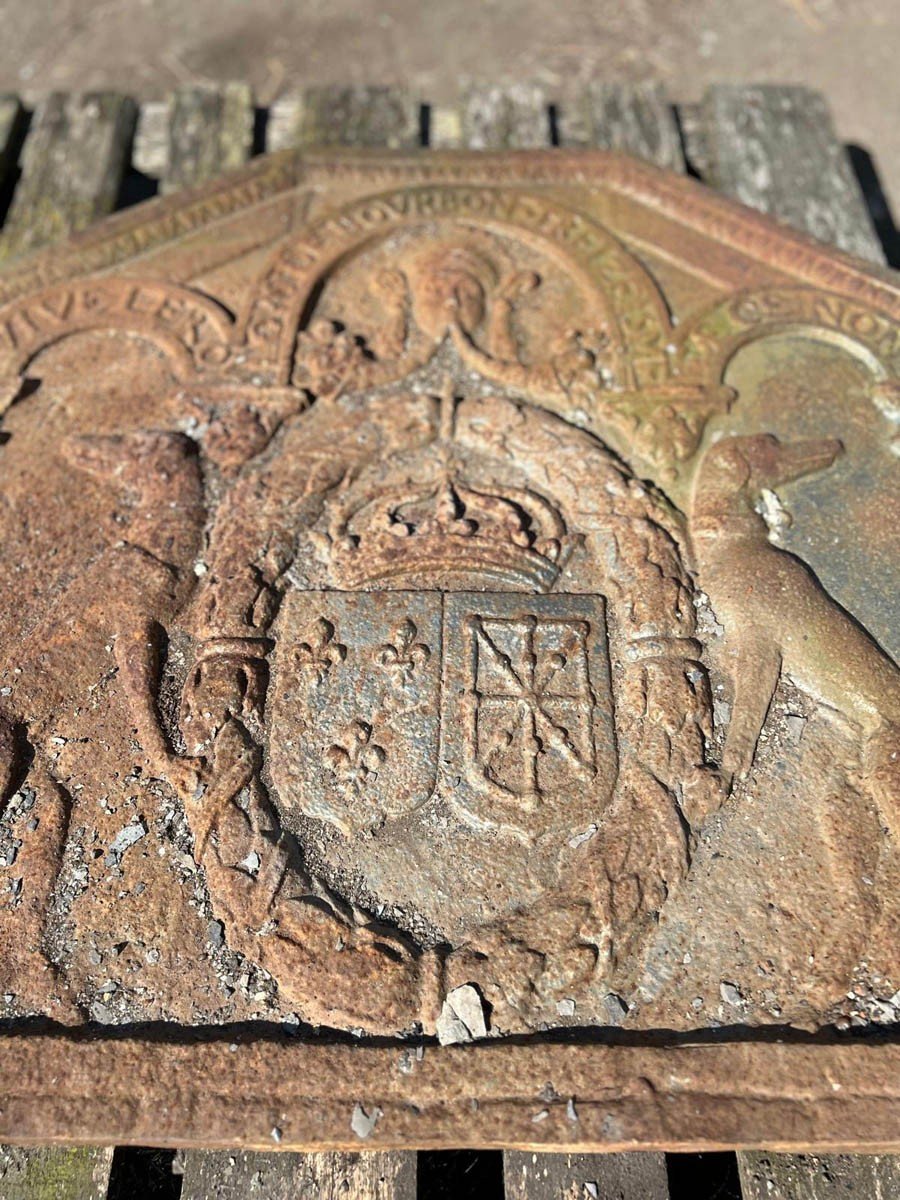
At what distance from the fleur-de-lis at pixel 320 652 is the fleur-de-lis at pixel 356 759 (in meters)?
0.18

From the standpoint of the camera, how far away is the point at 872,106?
4586 millimetres

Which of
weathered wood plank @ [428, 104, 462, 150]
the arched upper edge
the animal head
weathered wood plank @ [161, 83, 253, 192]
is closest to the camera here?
the animal head

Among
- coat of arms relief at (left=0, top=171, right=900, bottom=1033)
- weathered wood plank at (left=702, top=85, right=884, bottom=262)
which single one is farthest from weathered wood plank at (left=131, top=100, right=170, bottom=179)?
weathered wood plank at (left=702, top=85, right=884, bottom=262)

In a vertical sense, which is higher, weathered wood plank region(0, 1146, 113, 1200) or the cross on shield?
the cross on shield

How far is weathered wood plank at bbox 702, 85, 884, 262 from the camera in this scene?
330 cm

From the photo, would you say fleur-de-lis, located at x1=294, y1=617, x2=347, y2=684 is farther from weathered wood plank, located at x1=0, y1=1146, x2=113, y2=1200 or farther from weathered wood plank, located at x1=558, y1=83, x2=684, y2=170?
weathered wood plank, located at x1=558, y1=83, x2=684, y2=170

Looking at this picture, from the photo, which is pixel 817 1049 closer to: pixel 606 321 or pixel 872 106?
pixel 606 321

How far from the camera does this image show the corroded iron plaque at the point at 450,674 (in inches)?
64.6

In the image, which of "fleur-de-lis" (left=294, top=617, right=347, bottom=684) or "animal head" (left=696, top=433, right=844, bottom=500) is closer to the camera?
"fleur-de-lis" (left=294, top=617, right=347, bottom=684)

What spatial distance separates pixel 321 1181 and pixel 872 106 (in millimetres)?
5516

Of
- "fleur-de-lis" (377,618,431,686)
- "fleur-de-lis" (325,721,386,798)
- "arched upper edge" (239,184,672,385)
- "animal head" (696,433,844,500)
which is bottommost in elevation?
"fleur-de-lis" (325,721,386,798)

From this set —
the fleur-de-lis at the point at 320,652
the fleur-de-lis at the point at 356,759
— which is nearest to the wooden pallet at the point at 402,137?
the fleur-de-lis at the point at 320,652

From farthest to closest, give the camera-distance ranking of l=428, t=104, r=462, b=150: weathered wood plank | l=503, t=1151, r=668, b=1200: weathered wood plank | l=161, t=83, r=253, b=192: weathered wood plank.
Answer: l=428, t=104, r=462, b=150: weathered wood plank, l=161, t=83, r=253, b=192: weathered wood plank, l=503, t=1151, r=668, b=1200: weathered wood plank

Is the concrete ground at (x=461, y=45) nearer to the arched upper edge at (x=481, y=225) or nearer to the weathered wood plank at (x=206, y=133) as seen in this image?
the weathered wood plank at (x=206, y=133)
